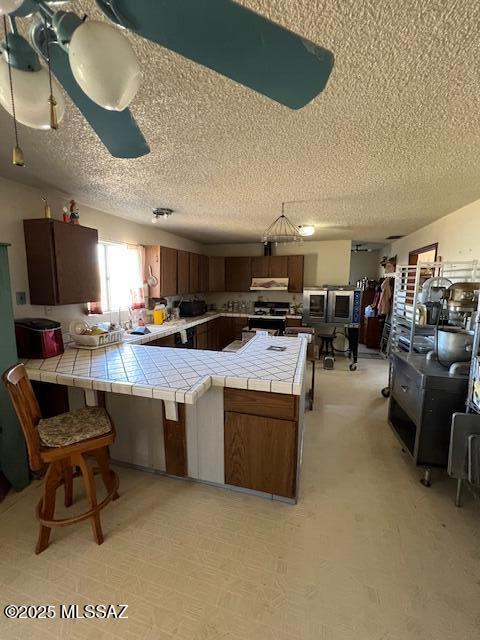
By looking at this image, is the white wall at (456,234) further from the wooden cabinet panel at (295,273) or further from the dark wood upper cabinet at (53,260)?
the dark wood upper cabinet at (53,260)

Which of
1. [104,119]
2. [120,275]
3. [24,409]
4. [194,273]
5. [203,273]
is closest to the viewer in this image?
[104,119]

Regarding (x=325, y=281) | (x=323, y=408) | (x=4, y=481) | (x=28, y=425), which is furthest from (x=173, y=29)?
(x=325, y=281)

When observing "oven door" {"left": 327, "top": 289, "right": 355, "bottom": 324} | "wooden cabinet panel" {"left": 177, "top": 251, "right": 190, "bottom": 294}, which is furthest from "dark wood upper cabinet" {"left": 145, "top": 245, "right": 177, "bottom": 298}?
"oven door" {"left": 327, "top": 289, "right": 355, "bottom": 324}

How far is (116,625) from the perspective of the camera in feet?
3.91

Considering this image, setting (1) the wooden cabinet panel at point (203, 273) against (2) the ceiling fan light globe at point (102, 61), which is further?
(1) the wooden cabinet panel at point (203, 273)

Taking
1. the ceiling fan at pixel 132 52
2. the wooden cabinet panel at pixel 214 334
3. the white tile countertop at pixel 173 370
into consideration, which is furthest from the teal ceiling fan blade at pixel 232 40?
the wooden cabinet panel at pixel 214 334

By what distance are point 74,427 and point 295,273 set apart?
4606 mm

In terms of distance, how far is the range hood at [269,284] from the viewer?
5406mm

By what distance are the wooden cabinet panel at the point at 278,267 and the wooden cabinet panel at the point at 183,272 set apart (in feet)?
5.54

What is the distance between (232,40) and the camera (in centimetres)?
63

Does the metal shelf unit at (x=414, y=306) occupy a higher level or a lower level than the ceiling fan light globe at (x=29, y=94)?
lower

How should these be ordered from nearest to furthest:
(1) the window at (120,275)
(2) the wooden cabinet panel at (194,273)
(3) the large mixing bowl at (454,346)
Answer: (3) the large mixing bowl at (454,346) < (1) the window at (120,275) < (2) the wooden cabinet panel at (194,273)

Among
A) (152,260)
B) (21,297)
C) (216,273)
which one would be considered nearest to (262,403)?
(21,297)

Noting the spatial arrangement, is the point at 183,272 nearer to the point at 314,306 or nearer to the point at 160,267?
the point at 160,267
